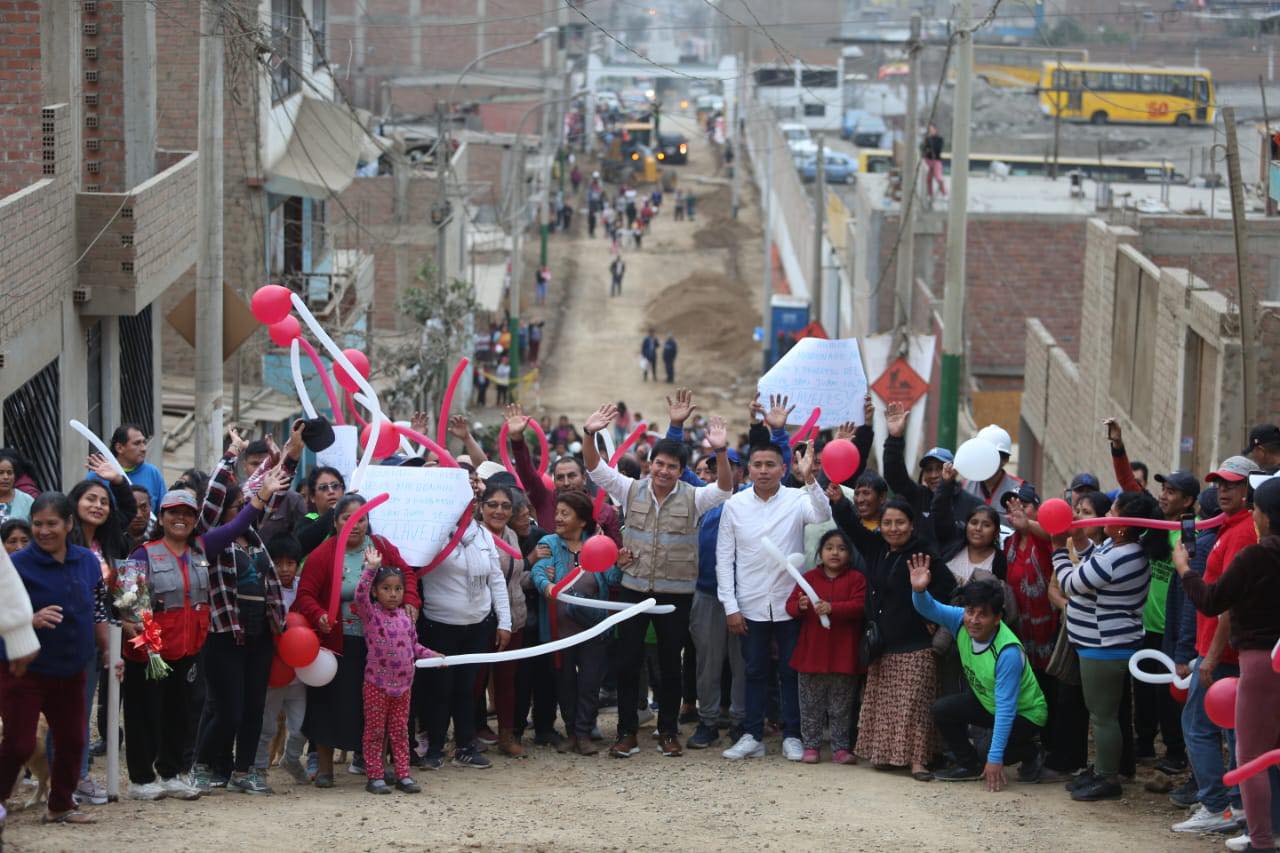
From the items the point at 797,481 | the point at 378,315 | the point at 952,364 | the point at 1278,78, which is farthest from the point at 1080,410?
the point at 1278,78

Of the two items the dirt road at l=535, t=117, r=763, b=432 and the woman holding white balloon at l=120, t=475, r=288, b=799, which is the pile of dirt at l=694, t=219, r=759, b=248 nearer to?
the dirt road at l=535, t=117, r=763, b=432

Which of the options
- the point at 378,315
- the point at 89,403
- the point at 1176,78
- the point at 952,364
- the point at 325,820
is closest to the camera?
the point at 325,820

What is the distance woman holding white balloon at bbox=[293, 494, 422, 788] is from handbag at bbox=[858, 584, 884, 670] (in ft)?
7.79

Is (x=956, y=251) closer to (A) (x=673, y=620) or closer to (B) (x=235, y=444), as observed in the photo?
(A) (x=673, y=620)

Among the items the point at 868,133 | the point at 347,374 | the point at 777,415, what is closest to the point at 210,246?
the point at 347,374

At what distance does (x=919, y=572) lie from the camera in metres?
9.42

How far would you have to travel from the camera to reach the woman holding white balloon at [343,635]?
359 inches

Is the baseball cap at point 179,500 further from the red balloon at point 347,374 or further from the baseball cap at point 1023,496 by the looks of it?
the baseball cap at point 1023,496

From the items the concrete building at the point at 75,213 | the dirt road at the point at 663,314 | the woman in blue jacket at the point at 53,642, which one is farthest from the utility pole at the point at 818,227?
the woman in blue jacket at the point at 53,642

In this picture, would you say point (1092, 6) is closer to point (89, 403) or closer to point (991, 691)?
point (89, 403)

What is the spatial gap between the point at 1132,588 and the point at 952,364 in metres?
11.6

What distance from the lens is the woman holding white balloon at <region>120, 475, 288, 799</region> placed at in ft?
27.7

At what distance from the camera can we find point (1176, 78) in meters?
56.7

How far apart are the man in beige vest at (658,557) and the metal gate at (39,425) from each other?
17.8ft
